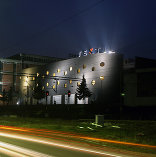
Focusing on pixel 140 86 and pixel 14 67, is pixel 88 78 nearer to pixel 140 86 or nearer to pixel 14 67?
pixel 14 67

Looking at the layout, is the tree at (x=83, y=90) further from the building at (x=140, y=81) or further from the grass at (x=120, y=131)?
the grass at (x=120, y=131)

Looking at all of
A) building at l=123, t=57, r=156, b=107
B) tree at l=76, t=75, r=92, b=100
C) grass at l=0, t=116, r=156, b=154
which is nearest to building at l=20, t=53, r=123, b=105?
tree at l=76, t=75, r=92, b=100

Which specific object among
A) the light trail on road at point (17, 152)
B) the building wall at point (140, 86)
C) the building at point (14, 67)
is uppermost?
the building at point (14, 67)

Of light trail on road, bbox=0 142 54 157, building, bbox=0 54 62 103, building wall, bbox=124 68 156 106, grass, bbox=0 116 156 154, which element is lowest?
grass, bbox=0 116 156 154

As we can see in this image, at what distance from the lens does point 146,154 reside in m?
11.6

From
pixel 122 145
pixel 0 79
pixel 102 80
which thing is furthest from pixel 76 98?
pixel 122 145

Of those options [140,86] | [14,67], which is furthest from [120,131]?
[14,67]

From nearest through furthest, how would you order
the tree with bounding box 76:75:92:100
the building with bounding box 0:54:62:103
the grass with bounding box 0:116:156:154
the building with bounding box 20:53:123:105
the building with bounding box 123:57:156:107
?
the grass with bounding box 0:116:156:154, the building with bounding box 123:57:156:107, the building with bounding box 20:53:123:105, the tree with bounding box 76:75:92:100, the building with bounding box 0:54:62:103

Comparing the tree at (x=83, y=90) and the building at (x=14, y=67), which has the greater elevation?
the building at (x=14, y=67)

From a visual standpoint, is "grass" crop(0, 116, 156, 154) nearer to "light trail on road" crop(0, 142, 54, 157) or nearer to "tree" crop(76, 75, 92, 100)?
"light trail on road" crop(0, 142, 54, 157)

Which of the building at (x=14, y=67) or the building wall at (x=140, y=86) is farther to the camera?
the building at (x=14, y=67)

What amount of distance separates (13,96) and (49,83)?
20.4 meters

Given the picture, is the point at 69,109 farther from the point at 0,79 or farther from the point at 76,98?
the point at 0,79

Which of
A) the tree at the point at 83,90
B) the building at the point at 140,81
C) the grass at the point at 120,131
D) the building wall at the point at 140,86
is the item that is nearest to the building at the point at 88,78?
the tree at the point at 83,90
